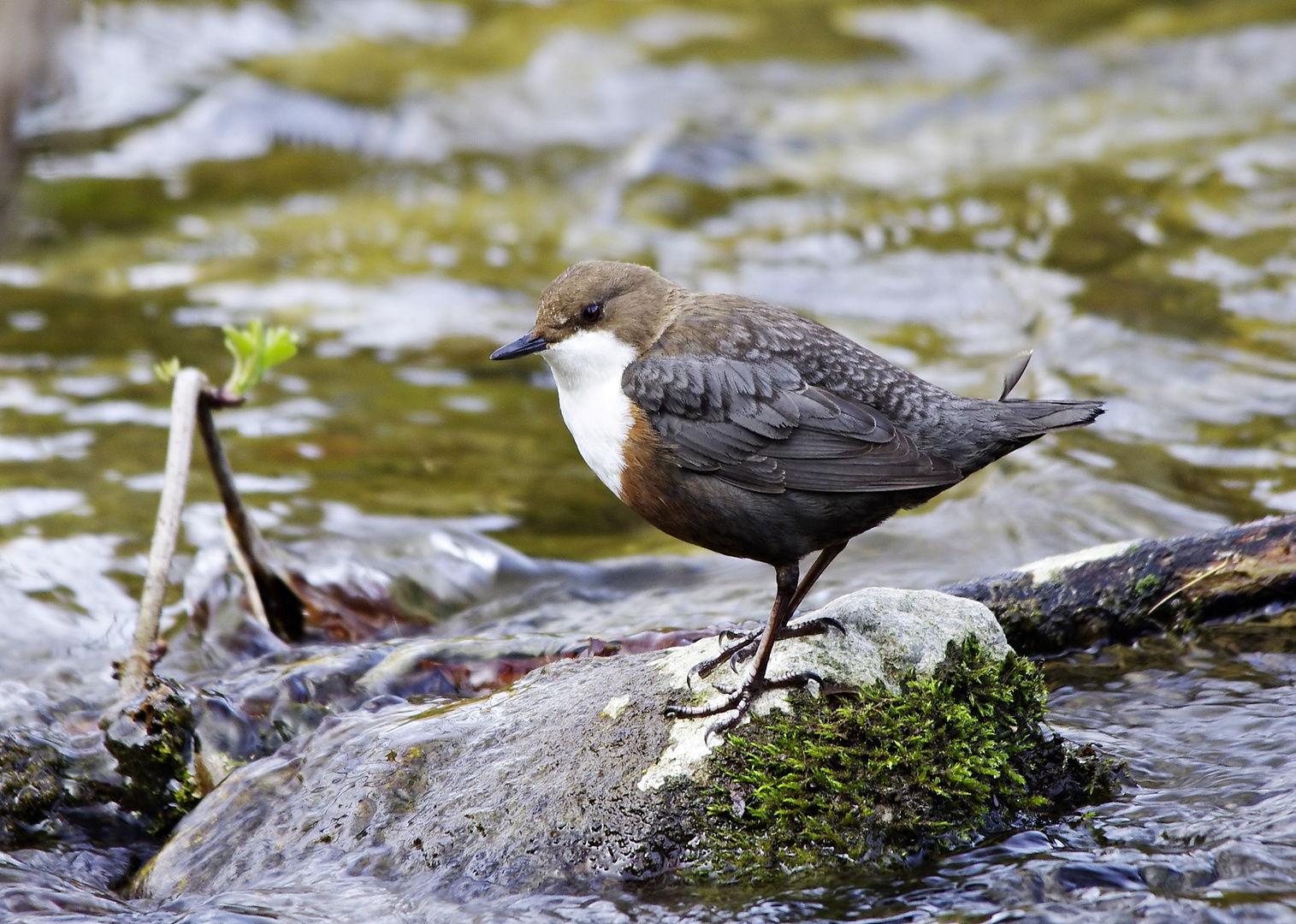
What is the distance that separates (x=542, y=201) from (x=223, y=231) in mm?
2486

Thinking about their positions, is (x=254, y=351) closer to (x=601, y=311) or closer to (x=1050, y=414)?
(x=601, y=311)

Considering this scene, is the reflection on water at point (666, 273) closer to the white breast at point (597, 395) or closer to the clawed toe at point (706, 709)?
the clawed toe at point (706, 709)

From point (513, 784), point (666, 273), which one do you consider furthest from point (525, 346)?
point (666, 273)

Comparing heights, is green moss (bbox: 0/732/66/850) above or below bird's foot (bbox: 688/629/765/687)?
below

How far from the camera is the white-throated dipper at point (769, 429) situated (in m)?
3.74

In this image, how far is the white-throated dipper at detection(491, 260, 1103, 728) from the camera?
12.3 feet

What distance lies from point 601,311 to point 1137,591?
199 centimetres

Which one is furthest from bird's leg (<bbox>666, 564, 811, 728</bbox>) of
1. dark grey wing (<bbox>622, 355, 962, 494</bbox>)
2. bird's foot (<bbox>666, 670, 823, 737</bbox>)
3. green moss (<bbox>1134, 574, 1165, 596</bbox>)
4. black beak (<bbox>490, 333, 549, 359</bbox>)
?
green moss (<bbox>1134, 574, 1165, 596</bbox>)

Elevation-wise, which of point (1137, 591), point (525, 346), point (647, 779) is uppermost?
point (525, 346)

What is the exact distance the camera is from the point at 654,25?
1373cm

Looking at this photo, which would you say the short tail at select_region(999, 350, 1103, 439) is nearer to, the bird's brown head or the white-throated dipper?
the white-throated dipper

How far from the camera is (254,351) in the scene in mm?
4379

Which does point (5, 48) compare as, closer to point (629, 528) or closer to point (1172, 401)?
point (629, 528)

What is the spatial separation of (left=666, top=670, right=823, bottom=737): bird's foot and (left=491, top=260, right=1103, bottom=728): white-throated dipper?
130 millimetres
